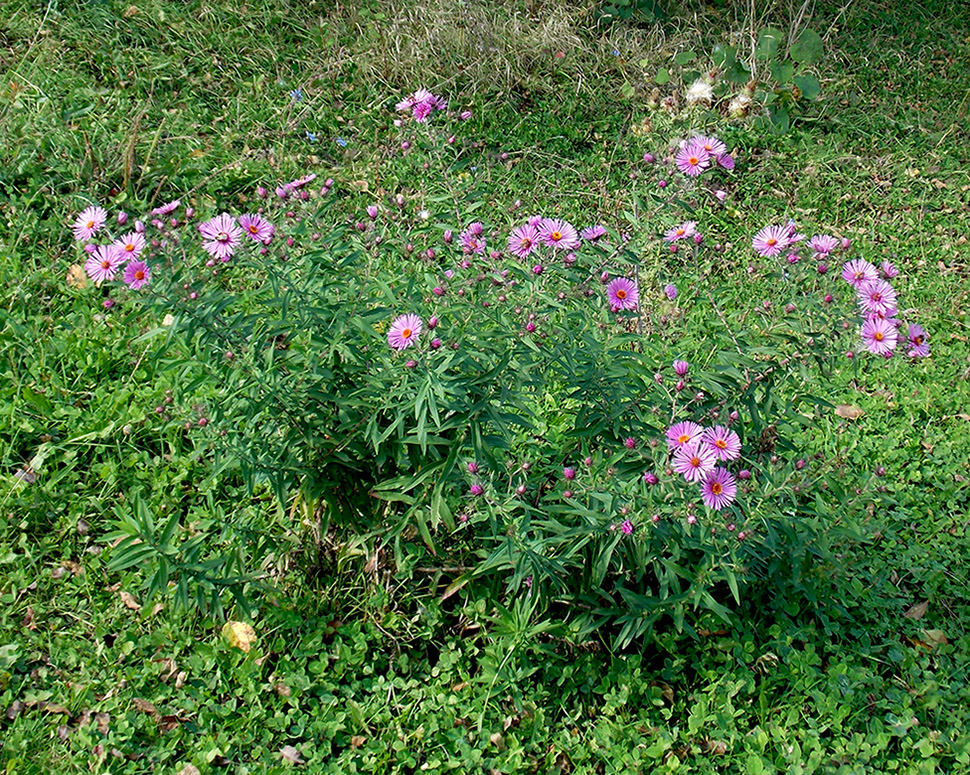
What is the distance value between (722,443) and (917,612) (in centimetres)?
136

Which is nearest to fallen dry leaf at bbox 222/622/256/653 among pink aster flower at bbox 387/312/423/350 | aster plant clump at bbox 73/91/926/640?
aster plant clump at bbox 73/91/926/640

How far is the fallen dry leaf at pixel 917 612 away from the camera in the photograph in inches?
118

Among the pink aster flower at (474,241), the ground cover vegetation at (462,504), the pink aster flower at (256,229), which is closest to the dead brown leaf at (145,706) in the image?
the ground cover vegetation at (462,504)

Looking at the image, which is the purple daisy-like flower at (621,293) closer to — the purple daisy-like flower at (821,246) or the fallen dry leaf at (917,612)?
the purple daisy-like flower at (821,246)

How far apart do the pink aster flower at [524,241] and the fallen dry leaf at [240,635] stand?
1.39m

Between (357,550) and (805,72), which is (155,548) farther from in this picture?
(805,72)

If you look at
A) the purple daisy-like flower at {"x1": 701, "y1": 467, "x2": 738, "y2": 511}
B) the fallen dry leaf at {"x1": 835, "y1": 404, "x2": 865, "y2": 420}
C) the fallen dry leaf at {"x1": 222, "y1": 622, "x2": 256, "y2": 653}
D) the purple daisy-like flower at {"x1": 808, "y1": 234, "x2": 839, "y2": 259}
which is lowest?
the fallen dry leaf at {"x1": 835, "y1": 404, "x2": 865, "y2": 420}

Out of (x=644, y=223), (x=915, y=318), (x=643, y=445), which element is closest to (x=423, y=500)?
(x=643, y=445)

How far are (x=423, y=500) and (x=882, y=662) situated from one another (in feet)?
4.96

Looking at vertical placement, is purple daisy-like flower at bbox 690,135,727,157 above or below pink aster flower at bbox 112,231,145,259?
below

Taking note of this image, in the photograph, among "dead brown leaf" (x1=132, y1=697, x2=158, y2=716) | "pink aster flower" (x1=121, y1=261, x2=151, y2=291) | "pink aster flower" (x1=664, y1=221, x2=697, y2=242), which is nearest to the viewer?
"pink aster flower" (x1=121, y1=261, x2=151, y2=291)

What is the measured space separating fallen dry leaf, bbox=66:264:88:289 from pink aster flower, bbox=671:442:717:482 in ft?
9.19

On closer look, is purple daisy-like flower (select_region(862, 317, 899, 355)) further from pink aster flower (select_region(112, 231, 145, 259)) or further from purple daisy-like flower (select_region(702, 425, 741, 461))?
pink aster flower (select_region(112, 231, 145, 259))

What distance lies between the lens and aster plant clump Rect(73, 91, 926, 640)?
2186 mm
